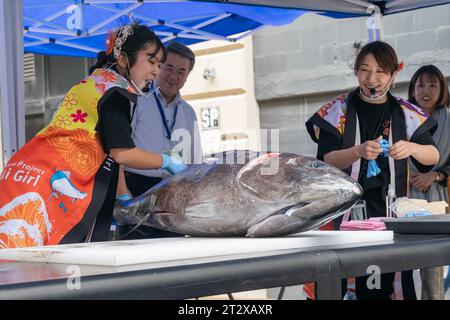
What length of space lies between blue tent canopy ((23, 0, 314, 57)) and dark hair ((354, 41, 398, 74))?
61.9 inches

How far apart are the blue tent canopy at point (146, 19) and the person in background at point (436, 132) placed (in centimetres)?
96

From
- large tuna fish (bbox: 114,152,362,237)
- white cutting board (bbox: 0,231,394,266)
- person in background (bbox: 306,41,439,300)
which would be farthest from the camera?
person in background (bbox: 306,41,439,300)

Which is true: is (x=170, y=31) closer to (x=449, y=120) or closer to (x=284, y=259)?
(x=449, y=120)

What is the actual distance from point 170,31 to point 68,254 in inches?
166

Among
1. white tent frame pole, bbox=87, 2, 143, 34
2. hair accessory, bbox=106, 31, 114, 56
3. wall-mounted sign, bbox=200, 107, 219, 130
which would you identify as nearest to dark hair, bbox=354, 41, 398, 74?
hair accessory, bbox=106, 31, 114, 56

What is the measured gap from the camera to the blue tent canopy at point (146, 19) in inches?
190

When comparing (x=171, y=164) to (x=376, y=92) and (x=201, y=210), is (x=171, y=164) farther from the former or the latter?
(x=376, y=92)

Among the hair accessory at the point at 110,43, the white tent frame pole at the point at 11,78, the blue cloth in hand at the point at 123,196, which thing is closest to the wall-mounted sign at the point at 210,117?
the white tent frame pole at the point at 11,78

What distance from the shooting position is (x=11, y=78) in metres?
2.96

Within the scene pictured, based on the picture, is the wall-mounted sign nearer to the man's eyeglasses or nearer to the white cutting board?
the man's eyeglasses

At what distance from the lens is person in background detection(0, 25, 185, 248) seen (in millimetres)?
2209

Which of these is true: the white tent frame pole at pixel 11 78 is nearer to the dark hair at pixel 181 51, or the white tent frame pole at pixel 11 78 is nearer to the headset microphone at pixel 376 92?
the dark hair at pixel 181 51

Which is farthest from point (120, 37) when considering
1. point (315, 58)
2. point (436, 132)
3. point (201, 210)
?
point (315, 58)

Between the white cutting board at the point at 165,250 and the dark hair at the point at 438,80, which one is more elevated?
the dark hair at the point at 438,80
